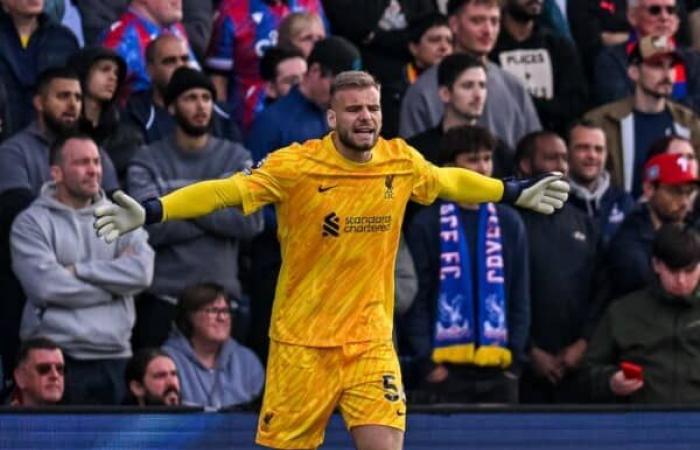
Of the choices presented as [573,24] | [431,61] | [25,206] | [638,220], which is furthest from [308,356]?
[573,24]

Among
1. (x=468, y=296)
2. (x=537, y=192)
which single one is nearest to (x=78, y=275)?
(x=468, y=296)

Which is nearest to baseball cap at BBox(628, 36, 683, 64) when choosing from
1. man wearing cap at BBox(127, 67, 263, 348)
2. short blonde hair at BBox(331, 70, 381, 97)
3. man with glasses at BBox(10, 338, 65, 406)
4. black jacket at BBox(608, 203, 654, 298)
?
black jacket at BBox(608, 203, 654, 298)

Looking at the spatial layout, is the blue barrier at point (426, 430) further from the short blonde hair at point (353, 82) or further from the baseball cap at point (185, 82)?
the baseball cap at point (185, 82)

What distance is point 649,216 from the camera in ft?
43.8

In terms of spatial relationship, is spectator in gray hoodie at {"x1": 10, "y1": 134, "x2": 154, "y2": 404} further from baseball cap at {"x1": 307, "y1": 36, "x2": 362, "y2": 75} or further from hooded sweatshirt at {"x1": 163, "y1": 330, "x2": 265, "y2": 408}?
baseball cap at {"x1": 307, "y1": 36, "x2": 362, "y2": 75}

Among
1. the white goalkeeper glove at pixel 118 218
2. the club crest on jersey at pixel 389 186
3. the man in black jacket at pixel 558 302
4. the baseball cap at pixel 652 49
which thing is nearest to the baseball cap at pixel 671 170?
the man in black jacket at pixel 558 302

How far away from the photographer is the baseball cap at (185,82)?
1295 centimetres

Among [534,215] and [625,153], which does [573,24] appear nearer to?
[625,153]

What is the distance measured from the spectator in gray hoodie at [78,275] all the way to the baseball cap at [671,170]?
319 centimetres

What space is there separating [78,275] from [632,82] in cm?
473

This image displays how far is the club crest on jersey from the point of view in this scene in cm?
998

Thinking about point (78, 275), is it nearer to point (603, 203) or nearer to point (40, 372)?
point (40, 372)

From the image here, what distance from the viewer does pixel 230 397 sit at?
12391 mm

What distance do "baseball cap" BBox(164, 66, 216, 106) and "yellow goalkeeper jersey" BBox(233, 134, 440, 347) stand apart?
3056mm
